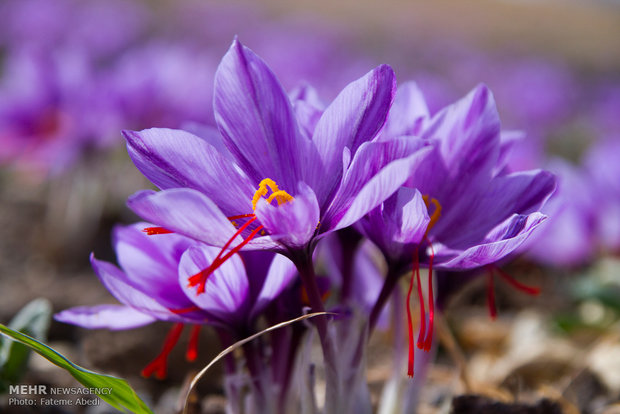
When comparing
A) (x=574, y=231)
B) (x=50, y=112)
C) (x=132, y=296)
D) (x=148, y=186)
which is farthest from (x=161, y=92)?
(x=132, y=296)

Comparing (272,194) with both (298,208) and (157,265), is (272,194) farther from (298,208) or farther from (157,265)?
(157,265)

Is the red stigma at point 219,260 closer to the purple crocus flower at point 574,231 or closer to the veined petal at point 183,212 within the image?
the veined petal at point 183,212

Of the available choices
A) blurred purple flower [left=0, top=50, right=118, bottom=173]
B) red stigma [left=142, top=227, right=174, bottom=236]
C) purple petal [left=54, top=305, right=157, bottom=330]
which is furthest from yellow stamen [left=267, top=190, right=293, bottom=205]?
blurred purple flower [left=0, top=50, right=118, bottom=173]

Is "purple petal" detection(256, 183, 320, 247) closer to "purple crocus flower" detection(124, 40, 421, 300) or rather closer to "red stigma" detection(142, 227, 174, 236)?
"purple crocus flower" detection(124, 40, 421, 300)

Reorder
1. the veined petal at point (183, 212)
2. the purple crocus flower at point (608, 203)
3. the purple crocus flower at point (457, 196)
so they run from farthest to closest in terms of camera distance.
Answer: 1. the purple crocus flower at point (608, 203)
2. the purple crocus flower at point (457, 196)
3. the veined petal at point (183, 212)

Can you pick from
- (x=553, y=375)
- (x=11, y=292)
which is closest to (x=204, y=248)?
(x=553, y=375)

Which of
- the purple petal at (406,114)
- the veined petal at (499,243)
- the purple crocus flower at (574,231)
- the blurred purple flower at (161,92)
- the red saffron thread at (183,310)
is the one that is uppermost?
the blurred purple flower at (161,92)

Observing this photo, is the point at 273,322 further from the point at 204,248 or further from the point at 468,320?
the point at 468,320

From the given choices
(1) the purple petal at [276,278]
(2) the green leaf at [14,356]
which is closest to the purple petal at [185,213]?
(1) the purple petal at [276,278]
